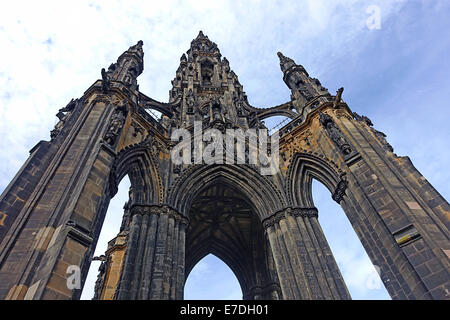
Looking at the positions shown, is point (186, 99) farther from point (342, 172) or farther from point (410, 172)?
point (410, 172)

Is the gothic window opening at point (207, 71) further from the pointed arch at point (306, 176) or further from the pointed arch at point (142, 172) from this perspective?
the pointed arch at point (142, 172)

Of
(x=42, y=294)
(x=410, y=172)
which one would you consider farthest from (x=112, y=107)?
(x=410, y=172)

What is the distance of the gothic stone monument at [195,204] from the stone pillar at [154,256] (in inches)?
1.4

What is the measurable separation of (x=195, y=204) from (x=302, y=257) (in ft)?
25.6

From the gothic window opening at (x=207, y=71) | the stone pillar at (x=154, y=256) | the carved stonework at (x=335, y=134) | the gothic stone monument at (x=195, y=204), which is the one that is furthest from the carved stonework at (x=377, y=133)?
the gothic window opening at (x=207, y=71)

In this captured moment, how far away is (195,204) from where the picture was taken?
16234 mm

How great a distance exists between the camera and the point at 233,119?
55.7 feet

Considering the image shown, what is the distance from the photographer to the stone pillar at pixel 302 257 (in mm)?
8898

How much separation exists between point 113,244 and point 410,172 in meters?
13.2
